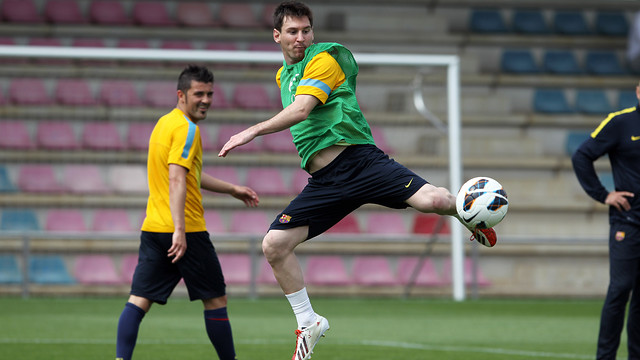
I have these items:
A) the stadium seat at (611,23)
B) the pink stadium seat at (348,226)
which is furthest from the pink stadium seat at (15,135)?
the stadium seat at (611,23)

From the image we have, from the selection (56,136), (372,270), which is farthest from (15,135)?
(372,270)

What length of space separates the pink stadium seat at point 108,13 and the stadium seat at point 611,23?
1013 cm

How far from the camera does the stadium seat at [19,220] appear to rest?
13844 millimetres

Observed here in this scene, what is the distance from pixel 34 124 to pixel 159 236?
10.6m

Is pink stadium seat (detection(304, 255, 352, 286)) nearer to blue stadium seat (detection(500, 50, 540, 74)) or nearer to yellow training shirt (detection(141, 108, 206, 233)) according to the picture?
blue stadium seat (detection(500, 50, 540, 74))

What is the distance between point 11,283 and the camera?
13.2 meters

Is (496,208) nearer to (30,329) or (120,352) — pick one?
(120,352)

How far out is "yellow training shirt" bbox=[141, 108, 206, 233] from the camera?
530 centimetres

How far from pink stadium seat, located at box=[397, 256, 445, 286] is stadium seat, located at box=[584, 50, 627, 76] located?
6977mm

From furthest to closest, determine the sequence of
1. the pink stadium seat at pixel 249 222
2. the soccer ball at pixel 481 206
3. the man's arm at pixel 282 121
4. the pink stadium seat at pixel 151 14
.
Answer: the pink stadium seat at pixel 151 14 → the pink stadium seat at pixel 249 222 → the soccer ball at pixel 481 206 → the man's arm at pixel 282 121

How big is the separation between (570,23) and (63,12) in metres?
10.7

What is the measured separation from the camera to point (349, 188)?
4984mm

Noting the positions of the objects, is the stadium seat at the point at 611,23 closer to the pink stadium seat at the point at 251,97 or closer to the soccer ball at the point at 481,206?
the pink stadium seat at the point at 251,97

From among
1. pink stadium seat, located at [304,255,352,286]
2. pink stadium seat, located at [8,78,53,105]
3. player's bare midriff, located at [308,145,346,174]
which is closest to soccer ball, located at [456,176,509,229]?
player's bare midriff, located at [308,145,346,174]
